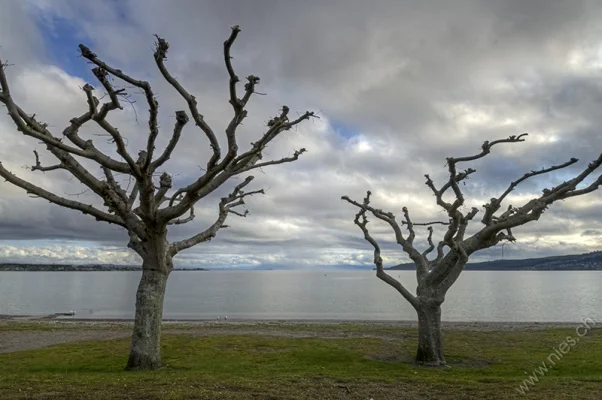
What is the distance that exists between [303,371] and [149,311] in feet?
16.3

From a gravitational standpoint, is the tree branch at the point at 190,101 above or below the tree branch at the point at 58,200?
above

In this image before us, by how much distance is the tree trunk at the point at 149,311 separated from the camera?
1522cm

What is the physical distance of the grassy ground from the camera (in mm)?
11516

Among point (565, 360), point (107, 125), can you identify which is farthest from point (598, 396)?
point (107, 125)

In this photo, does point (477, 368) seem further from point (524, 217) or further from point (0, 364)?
point (0, 364)

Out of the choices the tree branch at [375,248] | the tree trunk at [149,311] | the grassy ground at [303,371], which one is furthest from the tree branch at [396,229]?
the tree trunk at [149,311]

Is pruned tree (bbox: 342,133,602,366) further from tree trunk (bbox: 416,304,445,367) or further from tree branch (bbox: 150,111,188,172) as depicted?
tree branch (bbox: 150,111,188,172)

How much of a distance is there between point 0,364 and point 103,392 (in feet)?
29.4

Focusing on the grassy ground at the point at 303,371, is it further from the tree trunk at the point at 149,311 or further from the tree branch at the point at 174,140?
the tree branch at the point at 174,140

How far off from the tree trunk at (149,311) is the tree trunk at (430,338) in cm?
898

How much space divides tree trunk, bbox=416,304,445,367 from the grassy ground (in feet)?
2.22

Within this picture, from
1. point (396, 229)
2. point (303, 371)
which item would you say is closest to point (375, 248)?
point (396, 229)

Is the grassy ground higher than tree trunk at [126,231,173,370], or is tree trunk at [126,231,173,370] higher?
tree trunk at [126,231,173,370]

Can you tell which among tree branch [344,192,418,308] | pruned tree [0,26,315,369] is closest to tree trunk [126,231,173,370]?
pruned tree [0,26,315,369]
